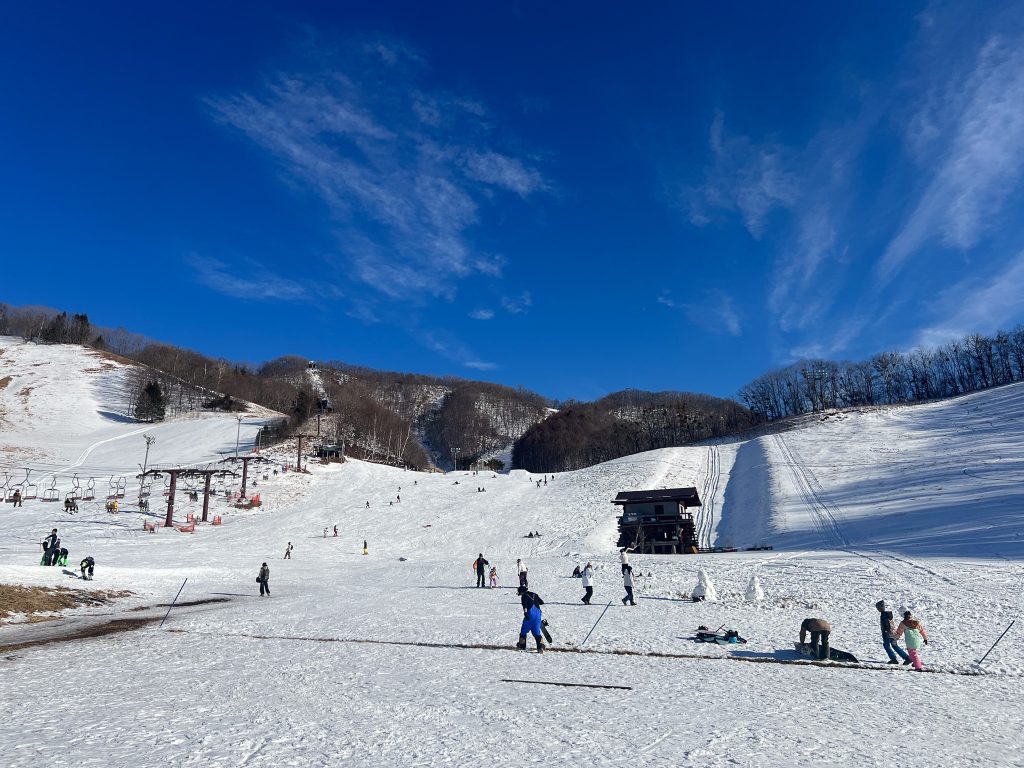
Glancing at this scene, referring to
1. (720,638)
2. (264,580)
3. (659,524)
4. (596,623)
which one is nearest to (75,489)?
(264,580)

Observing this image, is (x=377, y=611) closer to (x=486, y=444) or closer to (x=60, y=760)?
(x=60, y=760)

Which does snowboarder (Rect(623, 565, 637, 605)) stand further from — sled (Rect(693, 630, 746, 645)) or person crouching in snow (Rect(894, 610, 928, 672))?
person crouching in snow (Rect(894, 610, 928, 672))

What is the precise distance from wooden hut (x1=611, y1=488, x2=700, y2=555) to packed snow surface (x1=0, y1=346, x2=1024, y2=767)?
8.16 feet

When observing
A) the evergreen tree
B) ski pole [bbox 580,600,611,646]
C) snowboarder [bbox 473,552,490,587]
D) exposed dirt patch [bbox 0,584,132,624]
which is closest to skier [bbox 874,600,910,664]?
ski pole [bbox 580,600,611,646]

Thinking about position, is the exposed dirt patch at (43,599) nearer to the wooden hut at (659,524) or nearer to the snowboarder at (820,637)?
the snowboarder at (820,637)

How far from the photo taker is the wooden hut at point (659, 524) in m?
43.0

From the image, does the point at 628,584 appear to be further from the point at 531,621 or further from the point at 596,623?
the point at 531,621

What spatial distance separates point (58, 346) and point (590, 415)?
14330 cm

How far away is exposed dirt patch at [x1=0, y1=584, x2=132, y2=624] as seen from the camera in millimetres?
19516

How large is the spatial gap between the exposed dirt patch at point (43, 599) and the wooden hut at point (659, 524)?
32.3m

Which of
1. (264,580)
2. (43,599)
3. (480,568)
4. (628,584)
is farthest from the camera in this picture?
(480,568)

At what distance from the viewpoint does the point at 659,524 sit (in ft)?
144

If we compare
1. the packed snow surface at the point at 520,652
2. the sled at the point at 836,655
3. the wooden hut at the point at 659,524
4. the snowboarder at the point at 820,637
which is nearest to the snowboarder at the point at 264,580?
the packed snow surface at the point at 520,652

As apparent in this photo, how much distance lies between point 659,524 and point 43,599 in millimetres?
36860
